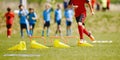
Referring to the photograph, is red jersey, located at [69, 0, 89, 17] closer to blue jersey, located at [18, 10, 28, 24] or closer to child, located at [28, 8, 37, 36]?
blue jersey, located at [18, 10, 28, 24]

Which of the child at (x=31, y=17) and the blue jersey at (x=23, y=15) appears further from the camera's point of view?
the child at (x=31, y=17)

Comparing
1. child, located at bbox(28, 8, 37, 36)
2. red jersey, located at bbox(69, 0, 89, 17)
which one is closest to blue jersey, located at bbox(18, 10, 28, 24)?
child, located at bbox(28, 8, 37, 36)

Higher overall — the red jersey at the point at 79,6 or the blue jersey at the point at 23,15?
the red jersey at the point at 79,6

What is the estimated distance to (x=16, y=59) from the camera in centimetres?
1366

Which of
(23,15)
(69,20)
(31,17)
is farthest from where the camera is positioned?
(69,20)

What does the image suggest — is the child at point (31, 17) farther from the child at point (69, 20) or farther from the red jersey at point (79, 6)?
the red jersey at point (79, 6)

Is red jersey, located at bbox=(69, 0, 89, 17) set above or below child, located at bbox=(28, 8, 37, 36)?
above

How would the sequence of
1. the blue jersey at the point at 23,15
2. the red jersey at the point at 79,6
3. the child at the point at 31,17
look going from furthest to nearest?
the child at the point at 31,17 < the blue jersey at the point at 23,15 < the red jersey at the point at 79,6

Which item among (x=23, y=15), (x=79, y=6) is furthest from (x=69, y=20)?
(x=79, y=6)

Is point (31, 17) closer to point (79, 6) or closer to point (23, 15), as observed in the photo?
point (23, 15)

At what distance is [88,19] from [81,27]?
20844 millimetres

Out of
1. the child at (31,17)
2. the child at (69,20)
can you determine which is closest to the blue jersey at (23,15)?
the child at (31,17)

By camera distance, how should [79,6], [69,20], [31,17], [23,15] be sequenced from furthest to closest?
1. [69,20]
2. [31,17]
3. [23,15]
4. [79,6]

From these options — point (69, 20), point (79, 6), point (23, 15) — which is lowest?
point (69, 20)
